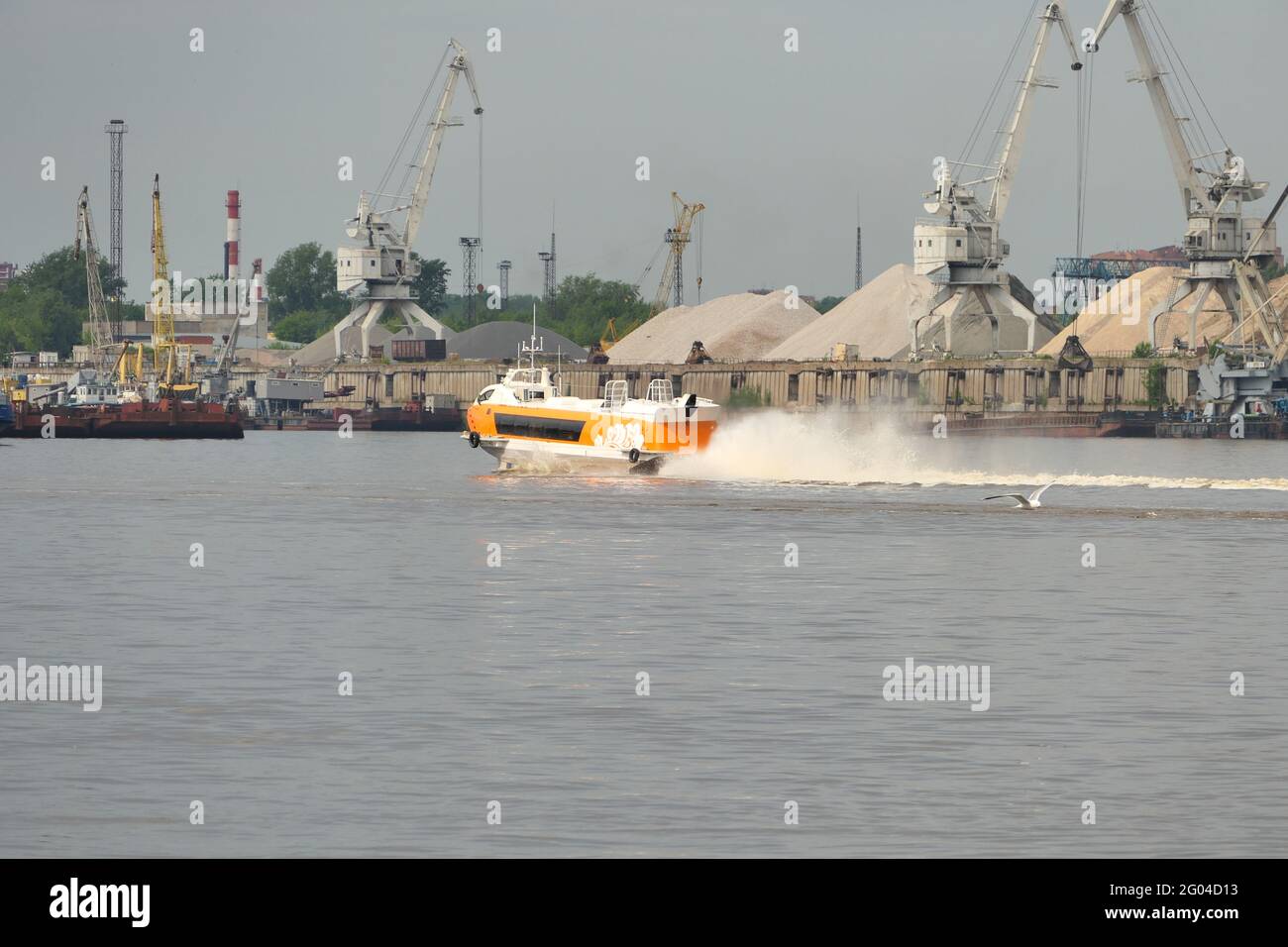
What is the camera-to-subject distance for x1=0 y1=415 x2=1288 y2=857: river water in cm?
2092

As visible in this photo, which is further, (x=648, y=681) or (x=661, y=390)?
(x=661, y=390)

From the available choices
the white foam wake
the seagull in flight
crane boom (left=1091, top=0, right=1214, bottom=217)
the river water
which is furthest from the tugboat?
crane boom (left=1091, top=0, right=1214, bottom=217)

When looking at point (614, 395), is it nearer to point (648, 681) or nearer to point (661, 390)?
point (661, 390)

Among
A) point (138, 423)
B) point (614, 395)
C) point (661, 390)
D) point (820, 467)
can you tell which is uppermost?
point (661, 390)

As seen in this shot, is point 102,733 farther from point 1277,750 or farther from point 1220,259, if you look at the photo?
point 1220,259

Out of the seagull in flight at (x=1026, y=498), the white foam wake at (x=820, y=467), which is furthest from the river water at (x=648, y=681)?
the white foam wake at (x=820, y=467)

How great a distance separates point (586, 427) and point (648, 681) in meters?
59.8

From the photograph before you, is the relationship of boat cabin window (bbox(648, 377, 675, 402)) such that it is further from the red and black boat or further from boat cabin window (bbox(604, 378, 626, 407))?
the red and black boat

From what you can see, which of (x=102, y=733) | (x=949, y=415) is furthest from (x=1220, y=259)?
(x=102, y=733)

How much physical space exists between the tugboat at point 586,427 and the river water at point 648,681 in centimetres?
1847

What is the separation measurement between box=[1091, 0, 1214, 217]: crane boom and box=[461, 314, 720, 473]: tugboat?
115 m

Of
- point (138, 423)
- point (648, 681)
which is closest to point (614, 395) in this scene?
point (648, 681)

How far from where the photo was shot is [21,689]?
29.7 m

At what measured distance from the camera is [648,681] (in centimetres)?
3062
